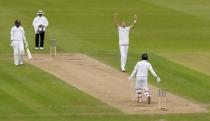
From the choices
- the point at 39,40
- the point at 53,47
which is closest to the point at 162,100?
the point at 53,47

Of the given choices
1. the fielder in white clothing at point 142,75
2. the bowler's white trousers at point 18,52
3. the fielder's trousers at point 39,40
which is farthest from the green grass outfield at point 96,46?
the fielder in white clothing at point 142,75

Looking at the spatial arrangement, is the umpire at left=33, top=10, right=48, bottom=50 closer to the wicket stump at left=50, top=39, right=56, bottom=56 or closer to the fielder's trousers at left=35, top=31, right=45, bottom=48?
the fielder's trousers at left=35, top=31, right=45, bottom=48

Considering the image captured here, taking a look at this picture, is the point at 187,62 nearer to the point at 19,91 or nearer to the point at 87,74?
the point at 87,74

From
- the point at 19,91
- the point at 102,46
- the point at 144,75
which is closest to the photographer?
the point at 144,75

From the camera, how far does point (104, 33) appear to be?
5694 centimetres

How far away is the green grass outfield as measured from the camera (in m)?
31.0

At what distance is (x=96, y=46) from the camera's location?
50000mm

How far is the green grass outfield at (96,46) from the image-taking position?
31.0m

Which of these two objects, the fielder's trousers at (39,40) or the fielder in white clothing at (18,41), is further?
the fielder's trousers at (39,40)

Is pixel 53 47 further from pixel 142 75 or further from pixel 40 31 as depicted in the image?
pixel 142 75

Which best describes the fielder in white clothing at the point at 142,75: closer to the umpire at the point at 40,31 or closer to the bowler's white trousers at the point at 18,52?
the bowler's white trousers at the point at 18,52

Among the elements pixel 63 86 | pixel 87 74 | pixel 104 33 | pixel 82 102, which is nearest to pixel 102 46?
pixel 104 33

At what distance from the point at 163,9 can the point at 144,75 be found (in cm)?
3955

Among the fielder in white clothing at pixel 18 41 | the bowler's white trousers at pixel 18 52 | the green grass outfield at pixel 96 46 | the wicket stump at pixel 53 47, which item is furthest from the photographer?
the wicket stump at pixel 53 47
